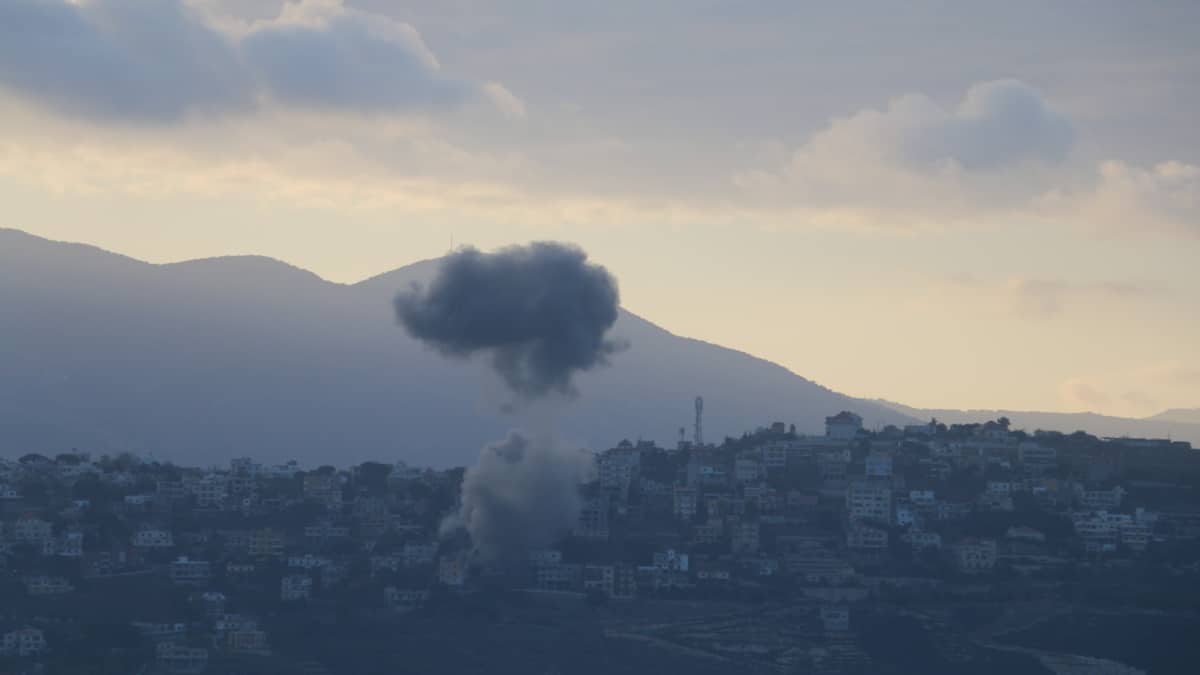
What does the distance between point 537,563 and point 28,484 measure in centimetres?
2550

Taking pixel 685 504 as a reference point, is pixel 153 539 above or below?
below

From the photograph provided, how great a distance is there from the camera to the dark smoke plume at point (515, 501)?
88.2 metres

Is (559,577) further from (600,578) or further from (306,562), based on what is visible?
(306,562)

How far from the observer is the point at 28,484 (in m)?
99.6

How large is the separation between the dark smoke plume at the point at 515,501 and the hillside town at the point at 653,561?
1002 millimetres

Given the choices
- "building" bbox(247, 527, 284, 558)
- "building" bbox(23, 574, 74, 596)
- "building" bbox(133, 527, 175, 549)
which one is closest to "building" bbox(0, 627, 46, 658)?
"building" bbox(23, 574, 74, 596)

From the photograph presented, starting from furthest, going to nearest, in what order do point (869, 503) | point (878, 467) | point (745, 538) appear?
point (878, 467), point (869, 503), point (745, 538)

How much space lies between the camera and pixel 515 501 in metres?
90.1

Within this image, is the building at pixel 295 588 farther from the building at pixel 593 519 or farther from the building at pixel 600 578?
the building at pixel 593 519

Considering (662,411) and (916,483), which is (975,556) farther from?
(662,411)

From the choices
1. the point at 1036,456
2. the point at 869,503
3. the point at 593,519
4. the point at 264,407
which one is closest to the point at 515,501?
the point at 593,519

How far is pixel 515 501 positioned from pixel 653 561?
20.2 feet

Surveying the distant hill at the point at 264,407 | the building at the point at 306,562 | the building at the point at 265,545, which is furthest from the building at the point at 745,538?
the distant hill at the point at 264,407

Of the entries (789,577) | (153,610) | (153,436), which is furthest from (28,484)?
(153,436)
